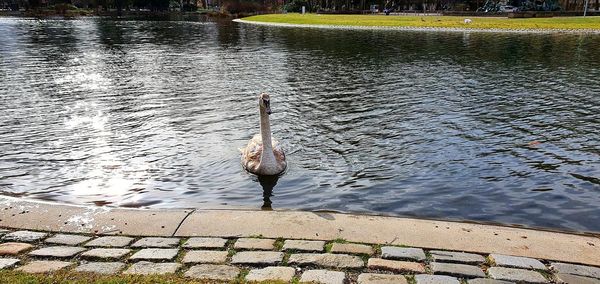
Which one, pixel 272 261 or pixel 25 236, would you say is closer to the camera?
pixel 272 261

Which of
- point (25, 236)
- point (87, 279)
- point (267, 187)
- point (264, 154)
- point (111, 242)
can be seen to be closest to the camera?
point (87, 279)

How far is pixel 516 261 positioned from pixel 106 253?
534 cm

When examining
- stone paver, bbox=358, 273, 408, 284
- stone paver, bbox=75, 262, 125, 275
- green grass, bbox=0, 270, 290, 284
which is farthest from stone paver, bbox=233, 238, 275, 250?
stone paver, bbox=75, 262, 125, 275

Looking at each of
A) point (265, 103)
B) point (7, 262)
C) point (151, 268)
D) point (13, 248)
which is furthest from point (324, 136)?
point (7, 262)

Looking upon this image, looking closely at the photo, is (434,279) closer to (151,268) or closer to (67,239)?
(151,268)

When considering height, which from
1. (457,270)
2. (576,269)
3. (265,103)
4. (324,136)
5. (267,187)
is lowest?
(267,187)

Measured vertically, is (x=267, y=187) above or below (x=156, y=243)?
below

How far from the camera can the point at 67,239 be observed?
6340mm

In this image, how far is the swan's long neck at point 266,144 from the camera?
9.90 m

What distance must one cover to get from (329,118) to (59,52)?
2671cm

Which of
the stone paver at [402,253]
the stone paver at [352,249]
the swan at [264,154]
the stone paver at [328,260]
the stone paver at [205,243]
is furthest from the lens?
the swan at [264,154]

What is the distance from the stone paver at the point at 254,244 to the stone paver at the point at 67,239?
7.12 feet

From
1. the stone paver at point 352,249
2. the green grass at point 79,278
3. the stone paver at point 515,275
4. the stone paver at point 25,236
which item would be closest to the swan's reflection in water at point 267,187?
the stone paver at point 352,249

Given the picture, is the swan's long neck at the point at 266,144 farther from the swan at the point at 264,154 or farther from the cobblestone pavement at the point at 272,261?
the cobblestone pavement at the point at 272,261
